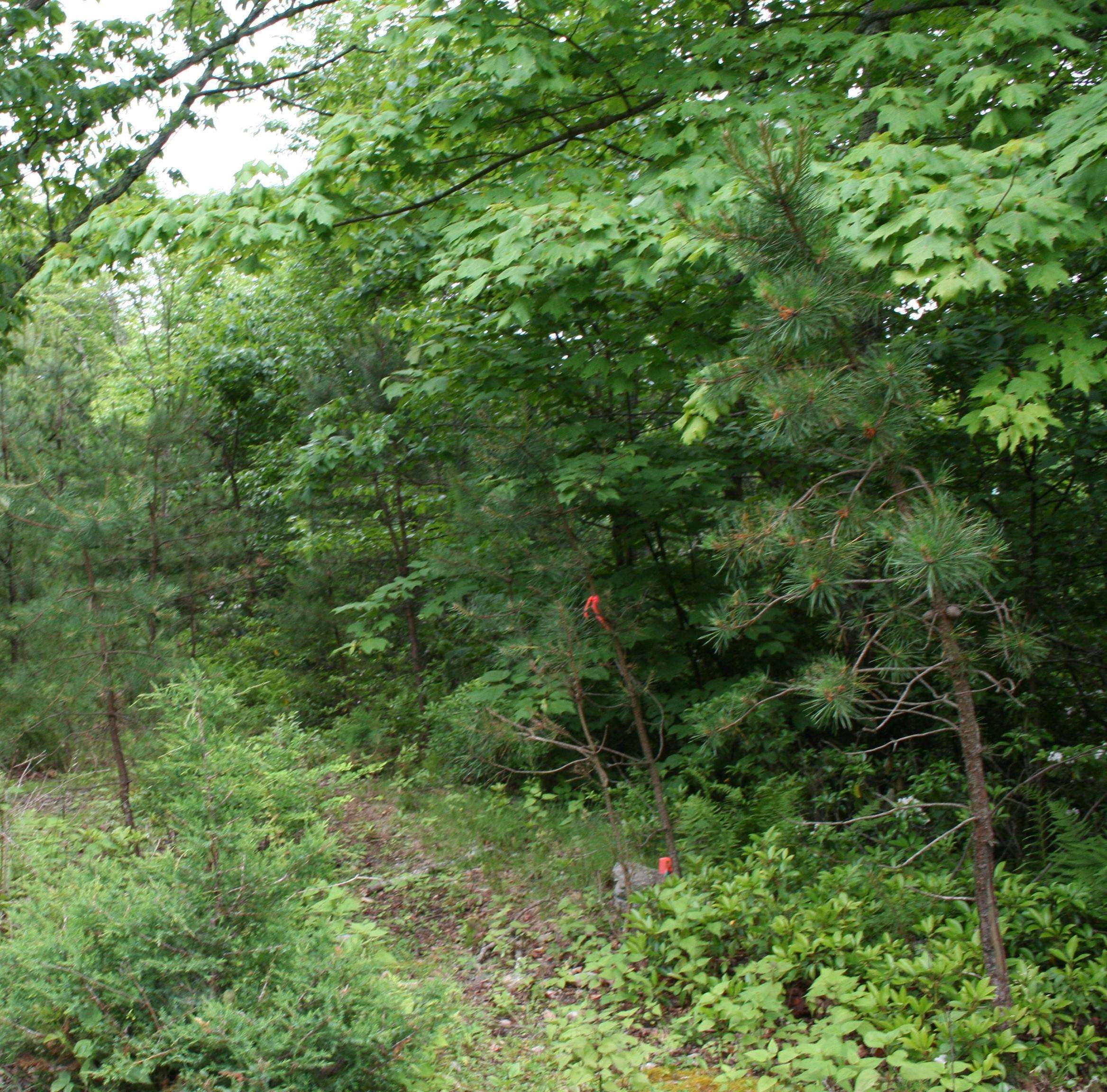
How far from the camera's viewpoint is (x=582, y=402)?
6238 millimetres

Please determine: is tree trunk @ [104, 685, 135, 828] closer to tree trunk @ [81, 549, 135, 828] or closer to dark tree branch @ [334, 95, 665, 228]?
tree trunk @ [81, 549, 135, 828]

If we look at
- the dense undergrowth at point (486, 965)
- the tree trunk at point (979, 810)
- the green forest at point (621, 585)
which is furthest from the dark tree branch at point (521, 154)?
the tree trunk at point (979, 810)

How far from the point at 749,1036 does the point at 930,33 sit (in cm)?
581

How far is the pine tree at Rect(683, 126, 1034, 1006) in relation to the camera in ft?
11.4

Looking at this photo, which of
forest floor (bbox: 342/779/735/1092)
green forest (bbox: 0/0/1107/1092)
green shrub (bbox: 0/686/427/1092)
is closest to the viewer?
green shrub (bbox: 0/686/427/1092)

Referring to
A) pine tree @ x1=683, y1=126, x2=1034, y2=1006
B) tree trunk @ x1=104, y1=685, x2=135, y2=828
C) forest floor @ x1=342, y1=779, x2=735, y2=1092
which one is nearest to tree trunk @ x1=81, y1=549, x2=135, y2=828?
tree trunk @ x1=104, y1=685, x2=135, y2=828

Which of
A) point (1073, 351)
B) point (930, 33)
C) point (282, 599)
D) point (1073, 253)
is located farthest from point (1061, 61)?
point (282, 599)

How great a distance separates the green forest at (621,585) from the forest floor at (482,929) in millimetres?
38

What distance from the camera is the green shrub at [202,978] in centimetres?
290

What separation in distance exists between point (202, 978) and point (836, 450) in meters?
3.00

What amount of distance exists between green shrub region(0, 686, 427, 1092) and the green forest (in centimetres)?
2

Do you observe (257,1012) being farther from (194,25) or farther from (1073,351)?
(194,25)

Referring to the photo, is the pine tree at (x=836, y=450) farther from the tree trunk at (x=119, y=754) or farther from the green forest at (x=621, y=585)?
the tree trunk at (x=119, y=754)

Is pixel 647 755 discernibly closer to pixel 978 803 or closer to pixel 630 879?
pixel 630 879
